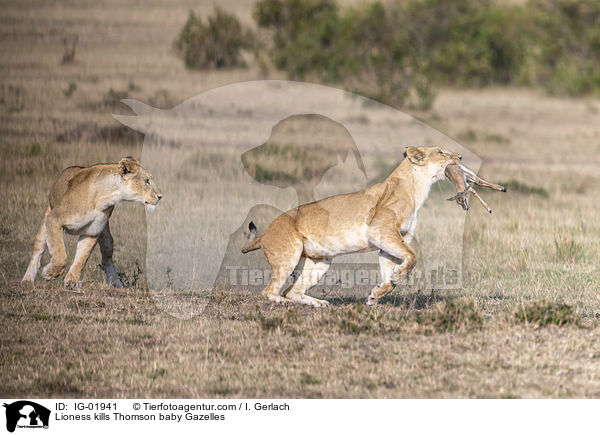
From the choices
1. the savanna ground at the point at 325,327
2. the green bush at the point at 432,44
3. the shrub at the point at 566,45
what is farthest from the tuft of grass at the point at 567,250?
the shrub at the point at 566,45

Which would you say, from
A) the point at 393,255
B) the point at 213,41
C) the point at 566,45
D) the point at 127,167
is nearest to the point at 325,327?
the point at 393,255

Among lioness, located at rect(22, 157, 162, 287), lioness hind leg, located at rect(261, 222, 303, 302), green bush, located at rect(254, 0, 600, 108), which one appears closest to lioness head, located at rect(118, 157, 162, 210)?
lioness, located at rect(22, 157, 162, 287)

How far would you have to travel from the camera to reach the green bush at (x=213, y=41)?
103ft

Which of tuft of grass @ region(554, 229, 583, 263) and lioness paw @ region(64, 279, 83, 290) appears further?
tuft of grass @ region(554, 229, 583, 263)

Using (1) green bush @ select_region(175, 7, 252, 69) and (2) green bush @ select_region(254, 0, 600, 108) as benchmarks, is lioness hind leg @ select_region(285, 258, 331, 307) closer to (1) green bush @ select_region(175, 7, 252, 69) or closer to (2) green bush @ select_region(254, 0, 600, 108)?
(2) green bush @ select_region(254, 0, 600, 108)

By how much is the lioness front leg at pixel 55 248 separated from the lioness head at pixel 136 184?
68 cm

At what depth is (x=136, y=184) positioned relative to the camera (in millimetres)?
8609

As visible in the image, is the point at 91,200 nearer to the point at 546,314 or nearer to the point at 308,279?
the point at 308,279

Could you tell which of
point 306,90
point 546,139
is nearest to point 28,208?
point 546,139

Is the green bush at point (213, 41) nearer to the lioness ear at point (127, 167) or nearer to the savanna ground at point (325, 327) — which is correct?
the savanna ground at point (325, 327)

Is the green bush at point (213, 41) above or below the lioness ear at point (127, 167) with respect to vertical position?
above

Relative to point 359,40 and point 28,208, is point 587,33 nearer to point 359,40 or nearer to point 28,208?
point 359,40
